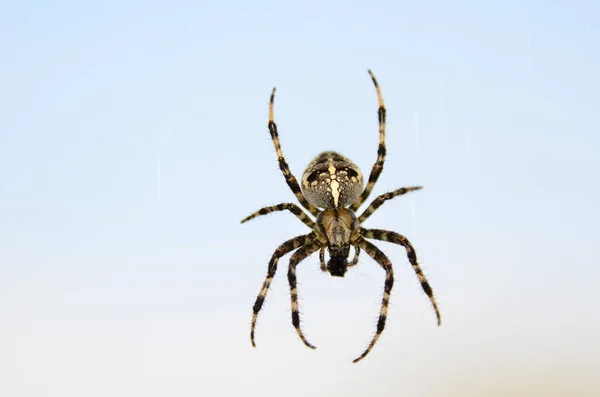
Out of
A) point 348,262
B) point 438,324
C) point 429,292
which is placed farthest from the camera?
point 348,262

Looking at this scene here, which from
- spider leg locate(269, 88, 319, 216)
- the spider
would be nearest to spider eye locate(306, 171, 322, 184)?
the spider

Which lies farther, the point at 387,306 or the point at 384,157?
the point at 384,157

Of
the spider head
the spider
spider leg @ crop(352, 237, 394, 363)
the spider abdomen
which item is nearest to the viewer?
spider leg @ crop(352, 237, 394, 363)

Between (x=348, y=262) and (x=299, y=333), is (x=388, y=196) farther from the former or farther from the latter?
(x=299, y=333)

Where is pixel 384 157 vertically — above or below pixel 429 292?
above

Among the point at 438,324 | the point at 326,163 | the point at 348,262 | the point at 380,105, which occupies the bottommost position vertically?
the point at 438,324

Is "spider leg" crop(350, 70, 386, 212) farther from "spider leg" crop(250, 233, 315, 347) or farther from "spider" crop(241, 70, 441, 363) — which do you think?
"spider leg" crop(250, 233, 315, 347)

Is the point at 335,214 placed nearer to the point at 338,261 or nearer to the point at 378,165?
the point at 338,261

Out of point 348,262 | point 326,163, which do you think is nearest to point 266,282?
point 348,262
